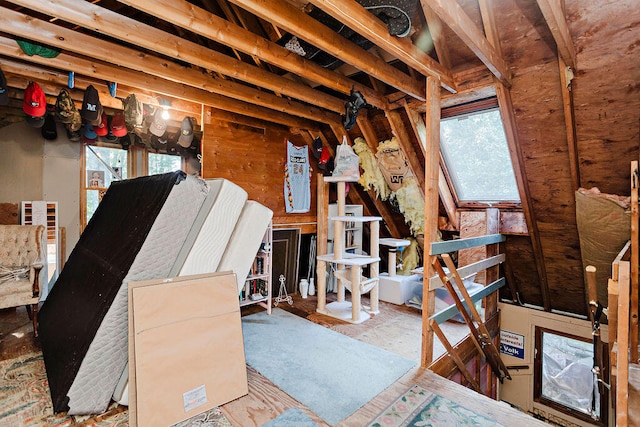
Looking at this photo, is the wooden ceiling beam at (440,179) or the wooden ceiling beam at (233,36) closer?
the wooden ceiling beam at (233,36)

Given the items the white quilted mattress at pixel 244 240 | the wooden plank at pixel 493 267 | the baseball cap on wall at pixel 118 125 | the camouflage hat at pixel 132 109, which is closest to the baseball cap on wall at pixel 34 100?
the camouflage hat at pixel 132 109

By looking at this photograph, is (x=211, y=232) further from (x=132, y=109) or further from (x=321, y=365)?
(x=132, y=109)

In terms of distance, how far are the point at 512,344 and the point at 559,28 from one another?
3.78 m

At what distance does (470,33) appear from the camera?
1825 millimetres

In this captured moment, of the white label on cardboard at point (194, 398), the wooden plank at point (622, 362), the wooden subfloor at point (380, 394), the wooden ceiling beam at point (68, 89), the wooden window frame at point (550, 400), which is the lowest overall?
the wooden window frame at point (550, 400)

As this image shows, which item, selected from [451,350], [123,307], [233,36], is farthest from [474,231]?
[123,307]

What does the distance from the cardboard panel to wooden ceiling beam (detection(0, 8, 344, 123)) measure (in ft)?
5.39

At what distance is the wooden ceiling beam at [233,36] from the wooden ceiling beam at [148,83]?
1.15 metres

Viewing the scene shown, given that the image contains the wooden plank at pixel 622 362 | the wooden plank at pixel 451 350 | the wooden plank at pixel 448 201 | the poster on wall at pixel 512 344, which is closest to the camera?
the wooden plank at pixel 622 362

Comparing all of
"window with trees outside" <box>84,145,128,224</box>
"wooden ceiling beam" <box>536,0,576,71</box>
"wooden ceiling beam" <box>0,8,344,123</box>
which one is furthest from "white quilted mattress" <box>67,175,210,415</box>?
"window with trees outside" <box>84,145,128,224</box>

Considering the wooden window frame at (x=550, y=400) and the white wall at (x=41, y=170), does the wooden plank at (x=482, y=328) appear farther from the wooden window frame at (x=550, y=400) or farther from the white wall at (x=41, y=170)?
the white wall at (x=41, y=170)

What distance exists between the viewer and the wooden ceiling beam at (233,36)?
1715 millimetres

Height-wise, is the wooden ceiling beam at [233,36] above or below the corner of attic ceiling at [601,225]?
above

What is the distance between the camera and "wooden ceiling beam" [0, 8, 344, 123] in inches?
72.4
